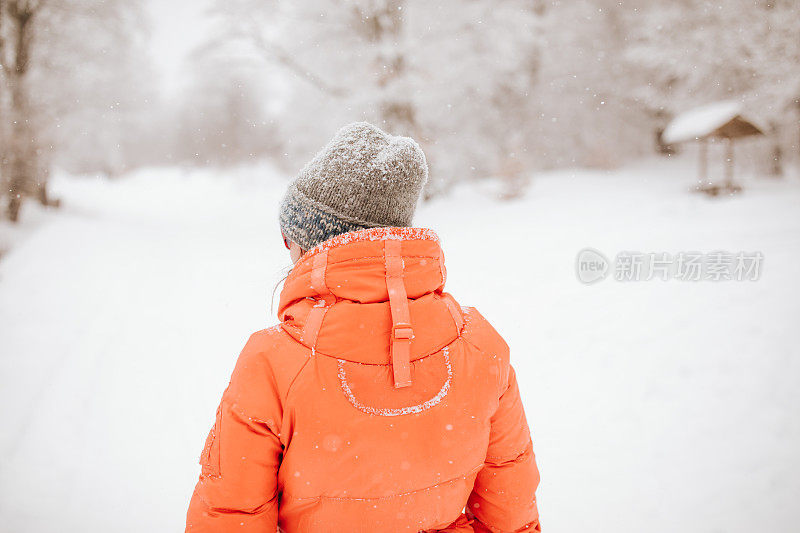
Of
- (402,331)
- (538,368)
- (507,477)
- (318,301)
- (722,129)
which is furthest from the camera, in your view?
(722,129)

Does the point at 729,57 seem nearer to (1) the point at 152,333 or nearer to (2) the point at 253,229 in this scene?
(2) the point at 253,229

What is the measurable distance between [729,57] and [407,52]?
37.6 feet

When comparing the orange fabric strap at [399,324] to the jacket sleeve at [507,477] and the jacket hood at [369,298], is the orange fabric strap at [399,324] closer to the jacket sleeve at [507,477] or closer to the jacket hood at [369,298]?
the jacket hood at [369,298]

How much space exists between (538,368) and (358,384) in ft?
12.8

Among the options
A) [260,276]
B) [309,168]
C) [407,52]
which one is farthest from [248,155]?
[309,168]

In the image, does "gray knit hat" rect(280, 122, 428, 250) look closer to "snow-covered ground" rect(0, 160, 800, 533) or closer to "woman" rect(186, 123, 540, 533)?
"woman" rect(186, 123, 540, 533)

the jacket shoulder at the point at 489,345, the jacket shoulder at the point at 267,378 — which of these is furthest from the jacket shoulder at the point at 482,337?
the jacket shoulder at the point at 267,378

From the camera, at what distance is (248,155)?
27484 millimetres

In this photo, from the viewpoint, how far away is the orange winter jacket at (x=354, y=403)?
3.43ft

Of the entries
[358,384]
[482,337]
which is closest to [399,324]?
[358,384]

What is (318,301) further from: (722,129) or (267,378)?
(722,129)

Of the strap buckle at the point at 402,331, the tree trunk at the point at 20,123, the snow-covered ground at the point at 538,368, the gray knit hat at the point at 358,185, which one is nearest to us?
the strap buckle at the point at 402,331

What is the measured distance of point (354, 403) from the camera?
1.04 meters

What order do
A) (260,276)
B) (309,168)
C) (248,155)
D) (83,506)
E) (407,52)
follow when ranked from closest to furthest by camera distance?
(309,168) → (83,506) → (260,276) → (407,52) → (248,155)
